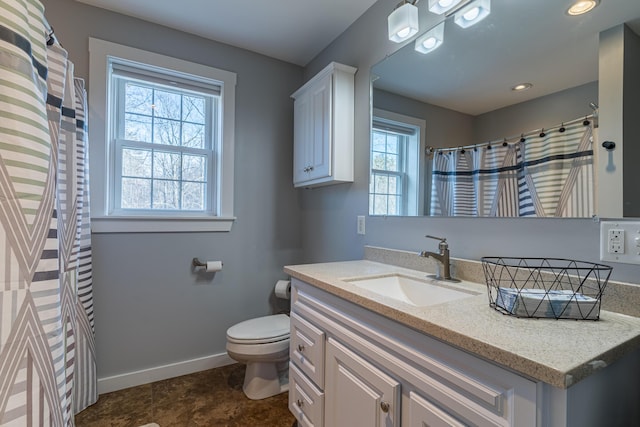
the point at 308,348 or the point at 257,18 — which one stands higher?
the point at 257,18

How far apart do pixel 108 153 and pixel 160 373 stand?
60.2 inches

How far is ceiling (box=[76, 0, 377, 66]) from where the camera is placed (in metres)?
1.91

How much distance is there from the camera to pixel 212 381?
2.12 metres

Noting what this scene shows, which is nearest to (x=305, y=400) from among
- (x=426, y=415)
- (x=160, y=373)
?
(x=426, y=415)

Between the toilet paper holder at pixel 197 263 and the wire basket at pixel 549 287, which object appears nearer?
the wire basket at pixel 549 287

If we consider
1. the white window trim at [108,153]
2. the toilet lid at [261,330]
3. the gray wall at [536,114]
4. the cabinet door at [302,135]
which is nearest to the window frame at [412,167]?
the gray wall at [536,114]

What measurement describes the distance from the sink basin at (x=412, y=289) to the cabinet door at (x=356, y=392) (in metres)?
0.29

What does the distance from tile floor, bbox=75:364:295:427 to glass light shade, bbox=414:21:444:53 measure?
6.93 feet

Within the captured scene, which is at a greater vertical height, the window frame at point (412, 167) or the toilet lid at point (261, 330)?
the window frame at point (412, 167)

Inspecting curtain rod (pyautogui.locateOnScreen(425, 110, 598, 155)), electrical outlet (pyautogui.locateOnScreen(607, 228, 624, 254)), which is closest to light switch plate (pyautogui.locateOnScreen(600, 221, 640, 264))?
electrical outlet (pyautogui.locateOnScreen(607, 228, 624, 254))

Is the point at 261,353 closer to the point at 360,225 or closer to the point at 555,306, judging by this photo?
the point at 360,225

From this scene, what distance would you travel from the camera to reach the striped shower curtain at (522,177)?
103 centimetres

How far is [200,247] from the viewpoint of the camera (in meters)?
2.27

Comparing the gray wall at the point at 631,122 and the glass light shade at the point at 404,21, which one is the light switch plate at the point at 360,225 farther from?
the gray wall at the point at 631,122
